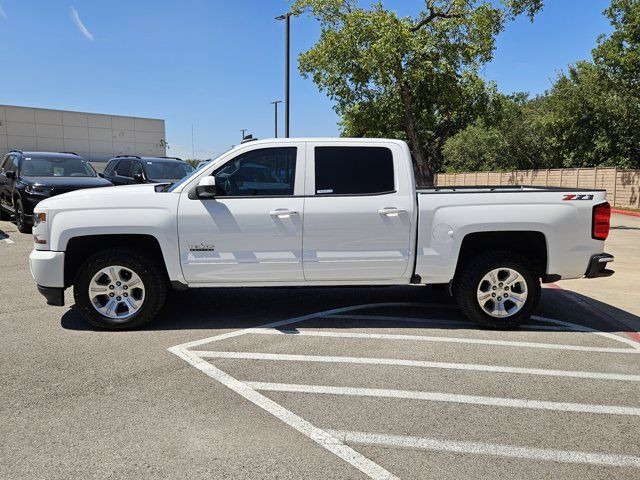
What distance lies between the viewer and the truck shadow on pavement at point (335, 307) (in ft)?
18.5

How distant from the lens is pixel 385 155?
5.46m

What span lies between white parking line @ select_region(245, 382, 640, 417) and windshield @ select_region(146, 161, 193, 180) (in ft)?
31.2

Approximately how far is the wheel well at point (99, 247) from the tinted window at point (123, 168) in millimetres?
8761

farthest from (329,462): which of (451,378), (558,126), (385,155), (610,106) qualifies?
(558,126)

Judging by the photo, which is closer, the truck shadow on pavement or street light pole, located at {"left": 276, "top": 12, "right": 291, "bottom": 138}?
the truck shadow on pavement

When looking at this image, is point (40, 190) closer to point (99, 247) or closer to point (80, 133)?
point (99, 247)

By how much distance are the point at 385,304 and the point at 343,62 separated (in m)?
11.1

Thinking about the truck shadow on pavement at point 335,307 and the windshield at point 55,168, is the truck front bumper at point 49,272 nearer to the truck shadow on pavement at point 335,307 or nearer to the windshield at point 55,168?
the truck shadow on pavement at point 335,307

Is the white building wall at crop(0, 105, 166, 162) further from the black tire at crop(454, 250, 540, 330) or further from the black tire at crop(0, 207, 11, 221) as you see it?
the black tire at crop(454, 250, 540, 330)

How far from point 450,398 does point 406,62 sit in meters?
13.2

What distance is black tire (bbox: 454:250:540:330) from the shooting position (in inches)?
211

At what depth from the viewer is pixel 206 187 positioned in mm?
4957

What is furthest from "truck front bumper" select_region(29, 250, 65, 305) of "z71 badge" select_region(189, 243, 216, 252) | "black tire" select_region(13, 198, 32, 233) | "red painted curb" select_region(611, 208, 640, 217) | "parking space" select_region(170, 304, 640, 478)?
"red painted curb" select_region(611, 208, 640, 217)

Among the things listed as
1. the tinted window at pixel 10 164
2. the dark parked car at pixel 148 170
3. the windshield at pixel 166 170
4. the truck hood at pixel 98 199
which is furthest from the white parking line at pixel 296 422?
the tinted window at pixel 10 164
